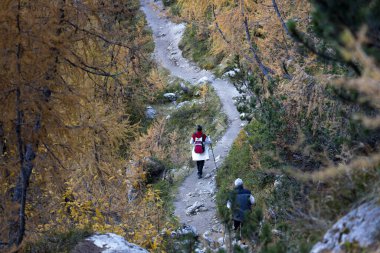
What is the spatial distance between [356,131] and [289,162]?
302cm

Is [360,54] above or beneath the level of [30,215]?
above

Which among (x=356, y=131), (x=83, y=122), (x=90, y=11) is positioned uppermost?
(x=90, y=11)

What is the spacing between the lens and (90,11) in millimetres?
7148

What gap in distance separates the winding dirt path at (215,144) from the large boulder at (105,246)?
3.71m

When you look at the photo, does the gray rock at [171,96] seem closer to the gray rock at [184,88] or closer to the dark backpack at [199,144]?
the gray rock at [184,88]

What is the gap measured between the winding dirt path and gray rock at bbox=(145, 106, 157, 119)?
2.69m

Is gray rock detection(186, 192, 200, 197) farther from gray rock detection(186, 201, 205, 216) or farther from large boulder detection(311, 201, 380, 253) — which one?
large boulder detection(311, 201, 380, 253)

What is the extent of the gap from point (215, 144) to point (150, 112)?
5.47 meters

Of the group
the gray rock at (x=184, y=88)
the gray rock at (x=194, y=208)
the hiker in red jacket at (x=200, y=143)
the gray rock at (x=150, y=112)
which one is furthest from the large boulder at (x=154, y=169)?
the gray rock at (x=184, y=88)

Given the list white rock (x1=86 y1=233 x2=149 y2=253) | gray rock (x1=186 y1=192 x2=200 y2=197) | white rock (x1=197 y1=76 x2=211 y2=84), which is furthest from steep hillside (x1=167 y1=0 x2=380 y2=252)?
white rock (x1=197 y1=76 x2=211 y2=84)

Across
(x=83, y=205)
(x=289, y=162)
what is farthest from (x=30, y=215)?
(x=289, y=162)

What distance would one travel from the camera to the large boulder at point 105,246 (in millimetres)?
6402

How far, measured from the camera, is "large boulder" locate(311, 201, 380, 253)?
12.9ft

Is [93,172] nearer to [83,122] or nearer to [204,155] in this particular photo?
[83,122]
